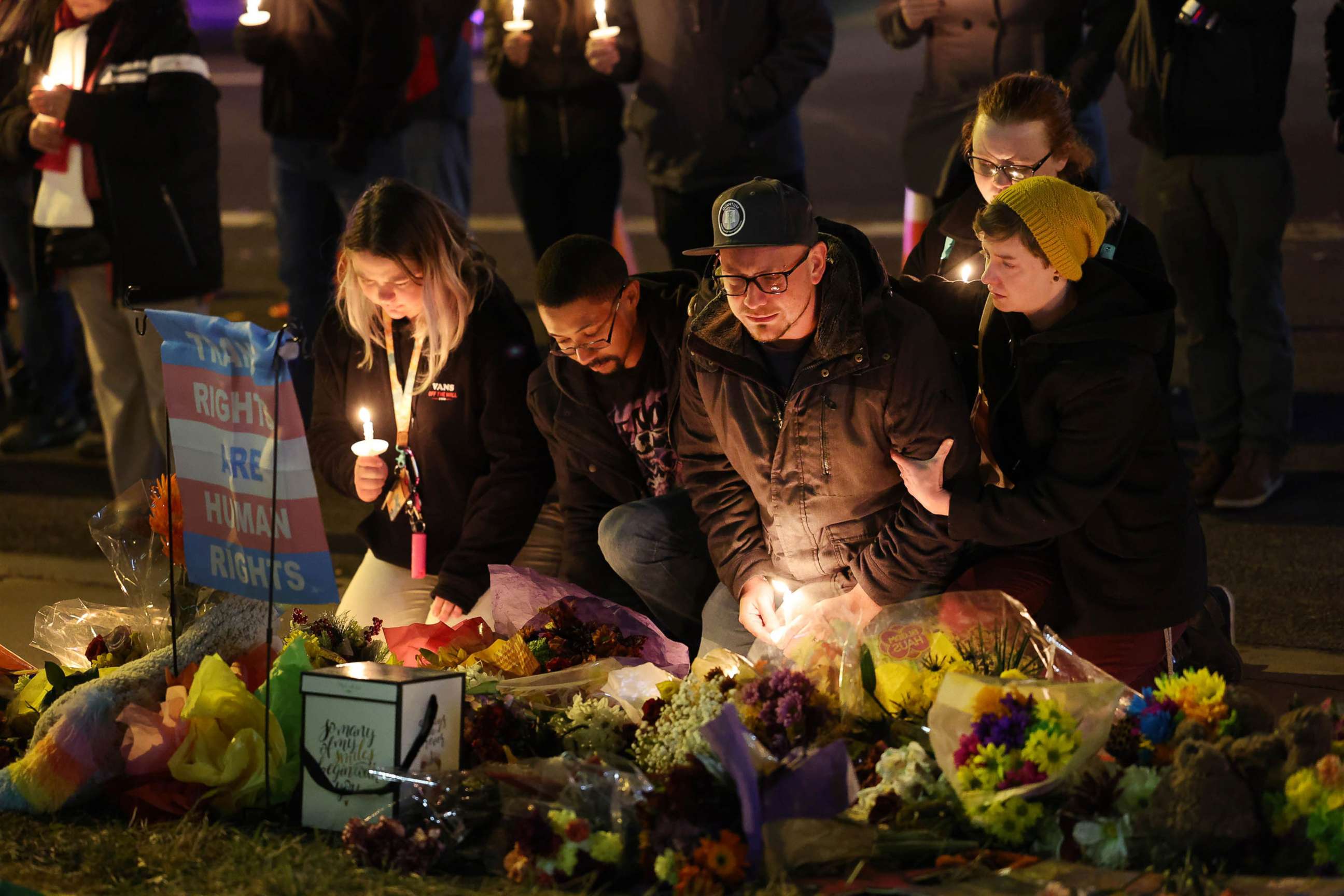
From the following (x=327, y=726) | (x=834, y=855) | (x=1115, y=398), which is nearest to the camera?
(x=834, y=855)

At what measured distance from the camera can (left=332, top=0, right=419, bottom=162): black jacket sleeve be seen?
605cm

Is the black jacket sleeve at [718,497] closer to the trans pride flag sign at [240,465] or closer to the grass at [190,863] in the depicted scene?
the trans pride flag sign at [240,465]

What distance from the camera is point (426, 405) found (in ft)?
14.0

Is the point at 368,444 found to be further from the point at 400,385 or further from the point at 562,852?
the point at 562,852

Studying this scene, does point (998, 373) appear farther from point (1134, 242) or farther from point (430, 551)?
point (430, 551)

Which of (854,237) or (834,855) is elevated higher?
(854,237)

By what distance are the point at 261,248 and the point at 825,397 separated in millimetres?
7639

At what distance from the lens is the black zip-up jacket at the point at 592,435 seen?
397 centimetres

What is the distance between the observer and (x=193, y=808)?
3010mm

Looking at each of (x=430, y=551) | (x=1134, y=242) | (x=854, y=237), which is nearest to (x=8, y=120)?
(x=430, y=551)

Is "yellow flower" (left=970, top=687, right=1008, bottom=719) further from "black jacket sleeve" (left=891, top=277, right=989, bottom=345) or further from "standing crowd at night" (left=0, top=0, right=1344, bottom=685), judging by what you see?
"black jacket sleeve" (left=891, top=277, right=989, bottom=345)

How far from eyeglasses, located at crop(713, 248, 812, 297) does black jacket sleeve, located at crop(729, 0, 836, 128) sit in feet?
7.62

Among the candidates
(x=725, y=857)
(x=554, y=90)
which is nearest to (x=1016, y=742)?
(x=725, y=857)

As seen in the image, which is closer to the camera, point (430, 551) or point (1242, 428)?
point (430, 551)
